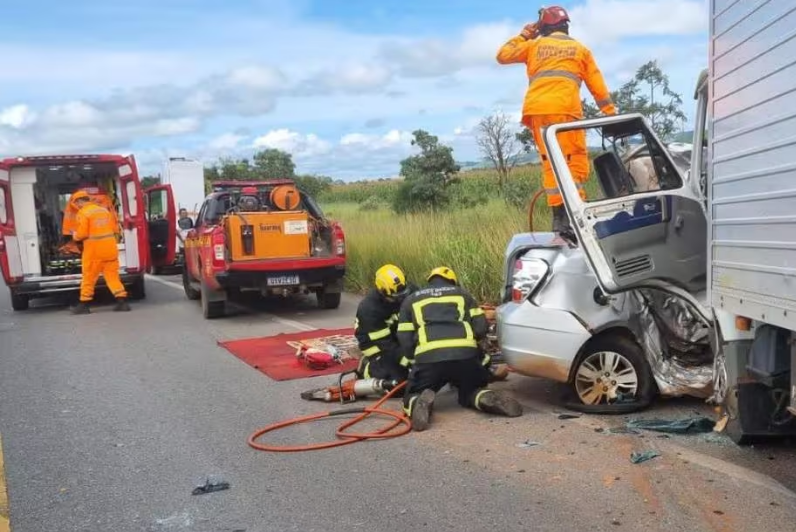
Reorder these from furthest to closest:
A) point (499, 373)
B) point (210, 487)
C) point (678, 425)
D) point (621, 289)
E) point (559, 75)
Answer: point (559, 75) < point (499, 373) < point (678, 425) < point (621, 289) < point (210, 487)

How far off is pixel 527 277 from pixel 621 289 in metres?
0.82

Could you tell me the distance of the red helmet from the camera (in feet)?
23.8

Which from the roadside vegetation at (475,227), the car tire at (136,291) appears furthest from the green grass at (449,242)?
the car tire at (136,291)

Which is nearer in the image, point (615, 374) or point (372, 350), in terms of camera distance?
point (615, 374)

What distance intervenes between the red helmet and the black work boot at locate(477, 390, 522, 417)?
3685mm

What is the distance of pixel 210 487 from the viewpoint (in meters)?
4.30

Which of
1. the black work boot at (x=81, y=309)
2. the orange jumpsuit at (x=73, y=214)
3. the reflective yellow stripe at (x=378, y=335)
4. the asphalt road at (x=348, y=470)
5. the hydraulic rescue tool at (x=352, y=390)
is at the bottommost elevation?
the asphalt road at (x=348, y=470)

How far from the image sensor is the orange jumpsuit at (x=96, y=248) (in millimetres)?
11656

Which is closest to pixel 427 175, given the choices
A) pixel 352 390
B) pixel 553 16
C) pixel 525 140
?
pixel 525 140

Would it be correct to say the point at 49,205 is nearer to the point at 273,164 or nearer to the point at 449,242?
the point at 449,242

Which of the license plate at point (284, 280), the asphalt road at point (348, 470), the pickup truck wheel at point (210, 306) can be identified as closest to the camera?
the asphalt road at point (348, 470)

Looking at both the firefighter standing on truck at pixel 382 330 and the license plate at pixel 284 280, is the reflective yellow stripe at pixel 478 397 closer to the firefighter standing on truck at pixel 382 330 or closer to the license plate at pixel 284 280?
the firefighter standing on truck at pixel 382 330

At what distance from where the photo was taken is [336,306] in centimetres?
1138

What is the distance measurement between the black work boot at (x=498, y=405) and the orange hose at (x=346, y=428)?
1.79 ft
